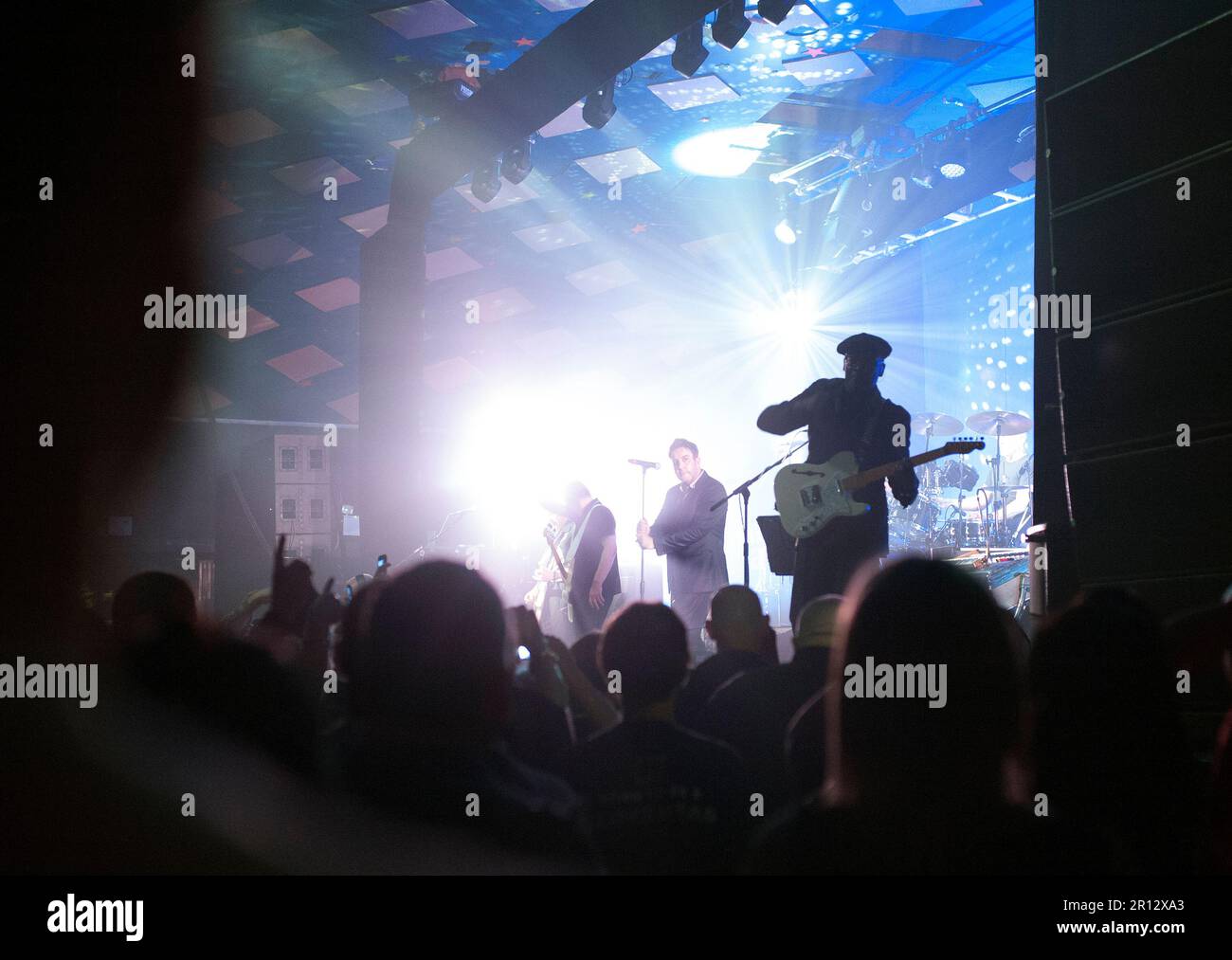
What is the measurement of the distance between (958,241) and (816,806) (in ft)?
42.9

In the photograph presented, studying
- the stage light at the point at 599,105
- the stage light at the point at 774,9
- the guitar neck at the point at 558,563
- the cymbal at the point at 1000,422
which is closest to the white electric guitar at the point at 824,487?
the guitar neck at the point at 558,563

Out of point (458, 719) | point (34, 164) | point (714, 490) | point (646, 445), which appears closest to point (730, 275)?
point (646, 445)

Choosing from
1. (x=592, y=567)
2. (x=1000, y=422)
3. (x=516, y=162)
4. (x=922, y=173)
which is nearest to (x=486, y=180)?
(x=516, y=162)

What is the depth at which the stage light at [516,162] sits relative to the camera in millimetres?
9250

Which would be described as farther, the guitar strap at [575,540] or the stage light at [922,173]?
the stage light at [922,173]

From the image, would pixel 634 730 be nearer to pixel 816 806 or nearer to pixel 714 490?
pixel 816 806

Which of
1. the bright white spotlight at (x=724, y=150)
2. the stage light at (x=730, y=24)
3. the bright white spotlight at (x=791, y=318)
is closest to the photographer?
the stage light at (x=730, y=24)

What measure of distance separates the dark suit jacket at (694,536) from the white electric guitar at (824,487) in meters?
2.02

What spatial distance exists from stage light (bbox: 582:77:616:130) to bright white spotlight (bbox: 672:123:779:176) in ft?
9.66

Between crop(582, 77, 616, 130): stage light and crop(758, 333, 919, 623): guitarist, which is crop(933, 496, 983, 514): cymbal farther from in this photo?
crop(758, 333, 919, 623): guitarist

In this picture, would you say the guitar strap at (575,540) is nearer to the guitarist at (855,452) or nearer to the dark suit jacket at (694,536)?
the dark suit jacket at (694,536)

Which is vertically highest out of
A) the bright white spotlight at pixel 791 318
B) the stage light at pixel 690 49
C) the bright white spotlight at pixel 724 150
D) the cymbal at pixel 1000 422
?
the bright white spotlight at pixel 724 150

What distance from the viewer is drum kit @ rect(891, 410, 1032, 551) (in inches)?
450
